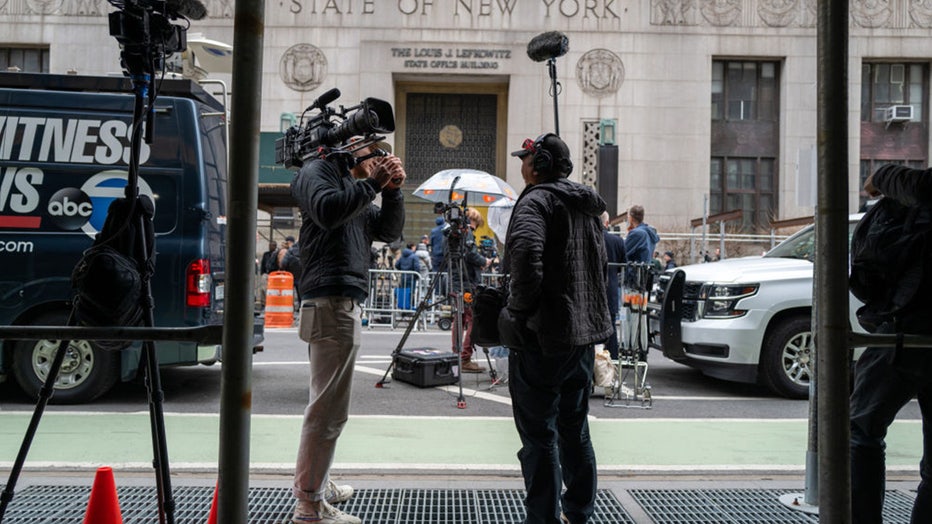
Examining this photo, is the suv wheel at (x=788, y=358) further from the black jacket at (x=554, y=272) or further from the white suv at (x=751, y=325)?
the black jacket at (x=554, y=272)

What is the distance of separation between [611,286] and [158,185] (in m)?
5.08

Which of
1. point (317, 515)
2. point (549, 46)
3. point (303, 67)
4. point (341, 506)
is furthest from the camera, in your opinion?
point (303, 67)

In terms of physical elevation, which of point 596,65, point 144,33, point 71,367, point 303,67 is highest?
point 596,65

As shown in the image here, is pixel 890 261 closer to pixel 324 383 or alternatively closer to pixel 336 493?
pixel 324 383

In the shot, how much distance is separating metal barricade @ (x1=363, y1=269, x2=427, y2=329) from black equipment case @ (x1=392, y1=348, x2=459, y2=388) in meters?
7.30

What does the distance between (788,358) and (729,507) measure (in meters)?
4.13

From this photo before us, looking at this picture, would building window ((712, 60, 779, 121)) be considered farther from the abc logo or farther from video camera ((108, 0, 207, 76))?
video camera ((108, 0, 207, 76))

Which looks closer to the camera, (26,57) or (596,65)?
(26,57)

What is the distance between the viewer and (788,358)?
8.07 metres

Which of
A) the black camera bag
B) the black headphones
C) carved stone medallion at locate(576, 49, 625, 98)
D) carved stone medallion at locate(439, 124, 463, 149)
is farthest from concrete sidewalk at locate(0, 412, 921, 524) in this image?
carved stone medallion at locate(439, 124, 463, 149)

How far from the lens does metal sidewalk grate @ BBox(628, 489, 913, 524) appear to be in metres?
4.21

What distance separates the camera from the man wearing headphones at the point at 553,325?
3643mm

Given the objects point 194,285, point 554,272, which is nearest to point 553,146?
point 554,272

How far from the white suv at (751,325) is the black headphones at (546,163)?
4.30 metres
